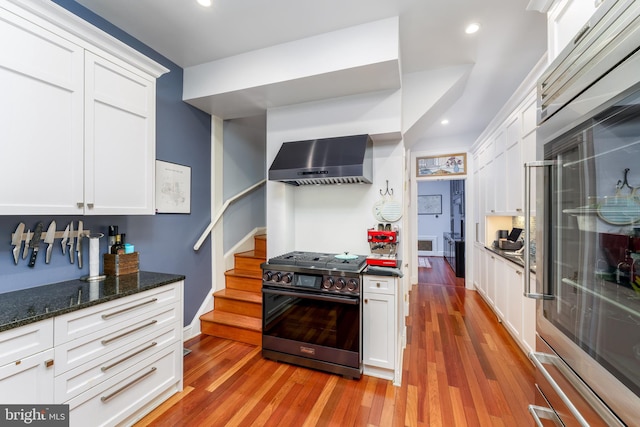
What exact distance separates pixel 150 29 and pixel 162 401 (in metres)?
2.97

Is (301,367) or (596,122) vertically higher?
(596,122)

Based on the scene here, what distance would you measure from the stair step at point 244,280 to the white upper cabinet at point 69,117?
1.47 m

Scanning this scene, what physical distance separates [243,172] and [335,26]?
2.29m

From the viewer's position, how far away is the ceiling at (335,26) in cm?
194

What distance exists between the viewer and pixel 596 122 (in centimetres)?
81

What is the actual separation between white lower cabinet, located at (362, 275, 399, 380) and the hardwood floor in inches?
5.2

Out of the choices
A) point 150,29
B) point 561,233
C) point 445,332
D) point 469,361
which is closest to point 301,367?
point 469,361

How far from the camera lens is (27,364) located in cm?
121

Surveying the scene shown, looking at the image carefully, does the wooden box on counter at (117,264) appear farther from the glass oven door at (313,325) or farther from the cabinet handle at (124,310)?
the glass oven door at (313,325)

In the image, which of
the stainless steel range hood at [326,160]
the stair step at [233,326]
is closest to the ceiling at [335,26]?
the stainless steel range hood at [326,160]

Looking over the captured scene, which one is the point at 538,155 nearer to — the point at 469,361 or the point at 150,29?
the point at 469,361

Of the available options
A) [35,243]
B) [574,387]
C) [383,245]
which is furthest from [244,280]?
[574,387]

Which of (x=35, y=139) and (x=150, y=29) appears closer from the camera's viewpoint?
(x=35, y=139)

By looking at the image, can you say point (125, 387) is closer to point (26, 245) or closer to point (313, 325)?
point (26, 245)
